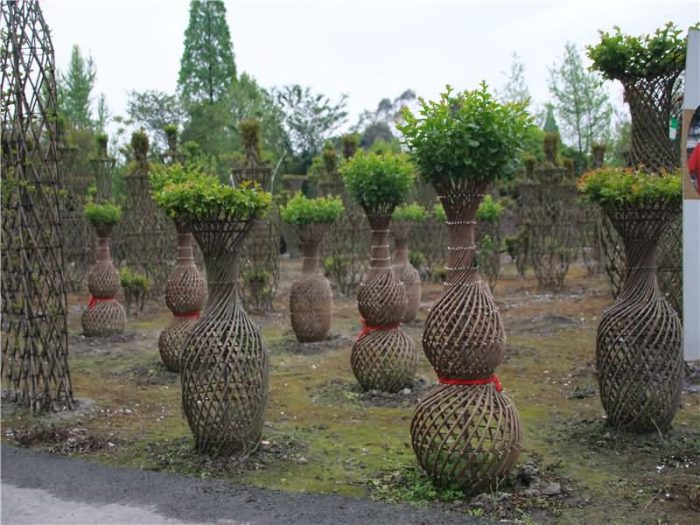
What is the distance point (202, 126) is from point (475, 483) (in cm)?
2488

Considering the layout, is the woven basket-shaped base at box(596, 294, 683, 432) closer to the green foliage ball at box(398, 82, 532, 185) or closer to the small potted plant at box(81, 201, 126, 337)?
the green foliage ball at box(398, 82, 532, 185)

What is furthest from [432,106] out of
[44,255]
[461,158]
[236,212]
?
[44,255]

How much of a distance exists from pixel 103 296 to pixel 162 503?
7.61 metres

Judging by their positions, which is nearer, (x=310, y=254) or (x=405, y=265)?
(x=310, y=254)

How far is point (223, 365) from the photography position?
19.1 ft

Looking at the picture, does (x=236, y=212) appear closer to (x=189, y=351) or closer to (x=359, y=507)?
(x=189, y=351)

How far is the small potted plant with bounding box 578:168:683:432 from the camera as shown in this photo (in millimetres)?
5957

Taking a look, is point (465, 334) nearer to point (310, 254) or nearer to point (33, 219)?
point (33, 219)

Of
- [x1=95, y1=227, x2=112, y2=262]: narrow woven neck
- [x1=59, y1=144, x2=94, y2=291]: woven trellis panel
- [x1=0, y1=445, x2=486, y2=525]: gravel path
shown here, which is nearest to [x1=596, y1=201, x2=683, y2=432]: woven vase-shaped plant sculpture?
[x1=0, y1=445, x2=486, y2=525]: gravel path

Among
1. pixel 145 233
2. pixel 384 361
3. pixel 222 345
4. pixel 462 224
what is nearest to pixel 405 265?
pixel 384 361

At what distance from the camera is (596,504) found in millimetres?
4895

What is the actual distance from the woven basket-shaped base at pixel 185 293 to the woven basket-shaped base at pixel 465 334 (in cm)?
496

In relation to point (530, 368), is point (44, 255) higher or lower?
higher

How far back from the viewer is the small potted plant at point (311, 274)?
10.8m
